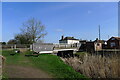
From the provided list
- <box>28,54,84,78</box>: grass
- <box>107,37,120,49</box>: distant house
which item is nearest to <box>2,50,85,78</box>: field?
<box>28,54,84,78</box>: grass

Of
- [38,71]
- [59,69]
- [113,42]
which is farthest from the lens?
[113,42]

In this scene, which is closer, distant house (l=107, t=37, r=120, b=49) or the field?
the field

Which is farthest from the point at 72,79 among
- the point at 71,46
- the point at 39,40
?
the point at 39,40

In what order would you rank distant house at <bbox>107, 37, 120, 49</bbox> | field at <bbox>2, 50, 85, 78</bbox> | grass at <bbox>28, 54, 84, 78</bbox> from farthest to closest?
distant house at <bbox>107, 37, 120, 49</bbox> → grass at <bbox>28, 54, 84, 78</bbox> → field at <bbox>2, 50, 85, 78</bbox>

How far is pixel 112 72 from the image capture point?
28.9 ft

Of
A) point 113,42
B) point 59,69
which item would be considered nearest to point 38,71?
point 59,69

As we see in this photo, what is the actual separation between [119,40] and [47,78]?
135 feet

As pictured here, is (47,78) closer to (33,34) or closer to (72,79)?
(72,79)

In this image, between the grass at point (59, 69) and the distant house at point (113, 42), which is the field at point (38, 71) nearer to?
the grass at point (59, 69)

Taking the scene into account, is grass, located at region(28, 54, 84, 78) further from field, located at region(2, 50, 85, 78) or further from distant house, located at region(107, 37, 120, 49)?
distant house, located at region(107, 37, 120, 49)

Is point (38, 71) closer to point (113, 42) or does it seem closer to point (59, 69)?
point (59, 69)

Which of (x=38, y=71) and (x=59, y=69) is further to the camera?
(x=59, y=69)

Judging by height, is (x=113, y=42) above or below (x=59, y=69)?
above

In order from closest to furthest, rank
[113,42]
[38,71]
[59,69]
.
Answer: [38,71] < [59,69] < [113,42]
